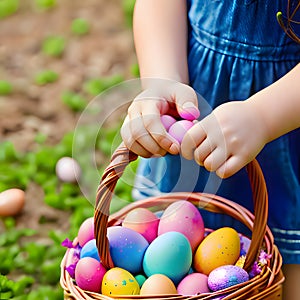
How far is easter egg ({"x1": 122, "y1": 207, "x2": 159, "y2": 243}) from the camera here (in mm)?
1559

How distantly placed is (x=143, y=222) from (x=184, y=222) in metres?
0.09

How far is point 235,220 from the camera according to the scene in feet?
5.59

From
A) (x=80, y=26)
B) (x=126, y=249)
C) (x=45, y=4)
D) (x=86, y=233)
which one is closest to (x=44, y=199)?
(x=86, y=233)

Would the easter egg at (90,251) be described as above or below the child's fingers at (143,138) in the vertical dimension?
below

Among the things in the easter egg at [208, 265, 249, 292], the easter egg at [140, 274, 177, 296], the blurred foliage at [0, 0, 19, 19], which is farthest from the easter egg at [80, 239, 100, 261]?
the blurred foliage at [0, 0, 19, 19]

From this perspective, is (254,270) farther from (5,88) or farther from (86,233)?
(5,88)

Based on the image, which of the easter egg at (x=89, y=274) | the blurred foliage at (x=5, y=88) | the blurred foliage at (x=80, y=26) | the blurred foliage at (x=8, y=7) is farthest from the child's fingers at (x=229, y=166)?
the blurred foliage at (x=8, y=7)

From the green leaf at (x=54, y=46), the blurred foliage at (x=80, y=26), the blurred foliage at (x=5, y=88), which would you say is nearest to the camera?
the blurred foliage at (x=5, y=88)

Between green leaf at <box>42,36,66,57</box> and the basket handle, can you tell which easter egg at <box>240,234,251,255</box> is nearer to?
the basket handle

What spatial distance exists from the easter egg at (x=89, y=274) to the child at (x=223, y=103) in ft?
0.68

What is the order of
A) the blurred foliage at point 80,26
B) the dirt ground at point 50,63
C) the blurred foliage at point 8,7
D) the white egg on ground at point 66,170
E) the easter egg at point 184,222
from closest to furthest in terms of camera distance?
the easter egg at point 184,222, the white egg on ground at point 66,170, the dirt ground at point 50,63, the blurred foliage at point 80,26, the blurred foliage at point 8,7

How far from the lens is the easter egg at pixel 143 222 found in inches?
61.4

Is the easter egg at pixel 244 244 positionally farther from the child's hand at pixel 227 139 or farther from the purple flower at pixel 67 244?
the purple flower at pixel 67 244

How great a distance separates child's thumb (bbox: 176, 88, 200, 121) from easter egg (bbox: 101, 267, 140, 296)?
33 cm
